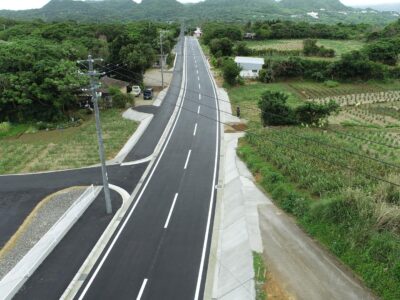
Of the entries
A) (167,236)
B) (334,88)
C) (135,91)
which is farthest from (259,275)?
(334,88)

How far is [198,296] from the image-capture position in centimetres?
1385

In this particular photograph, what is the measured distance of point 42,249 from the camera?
16.7 meters

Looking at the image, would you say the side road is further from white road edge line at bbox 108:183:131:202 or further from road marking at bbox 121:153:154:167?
road marking at bbox 121:153:154:167

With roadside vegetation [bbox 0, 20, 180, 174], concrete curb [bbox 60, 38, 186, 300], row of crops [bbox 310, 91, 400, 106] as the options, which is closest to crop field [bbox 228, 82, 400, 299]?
concrete curb [bbox 60, 38, 186, 300]

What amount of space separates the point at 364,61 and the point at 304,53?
20903mm

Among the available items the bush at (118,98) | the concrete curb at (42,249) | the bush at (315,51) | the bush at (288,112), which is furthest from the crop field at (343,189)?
the bush at (315,51)

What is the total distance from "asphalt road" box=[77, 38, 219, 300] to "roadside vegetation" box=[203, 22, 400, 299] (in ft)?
12.6

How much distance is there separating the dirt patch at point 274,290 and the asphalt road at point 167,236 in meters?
2.59

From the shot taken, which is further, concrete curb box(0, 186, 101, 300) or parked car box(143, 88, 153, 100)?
parked car box(143, 88, 153, 100)

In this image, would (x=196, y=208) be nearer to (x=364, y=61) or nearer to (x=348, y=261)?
(x=348, y=261)

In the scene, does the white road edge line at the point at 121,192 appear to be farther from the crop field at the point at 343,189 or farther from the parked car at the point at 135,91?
the parked car at the point at 135,91

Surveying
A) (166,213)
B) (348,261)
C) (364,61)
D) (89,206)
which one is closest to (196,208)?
(166,213)

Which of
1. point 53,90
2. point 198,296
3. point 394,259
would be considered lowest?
point 198,296

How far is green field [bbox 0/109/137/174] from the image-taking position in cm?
2728
